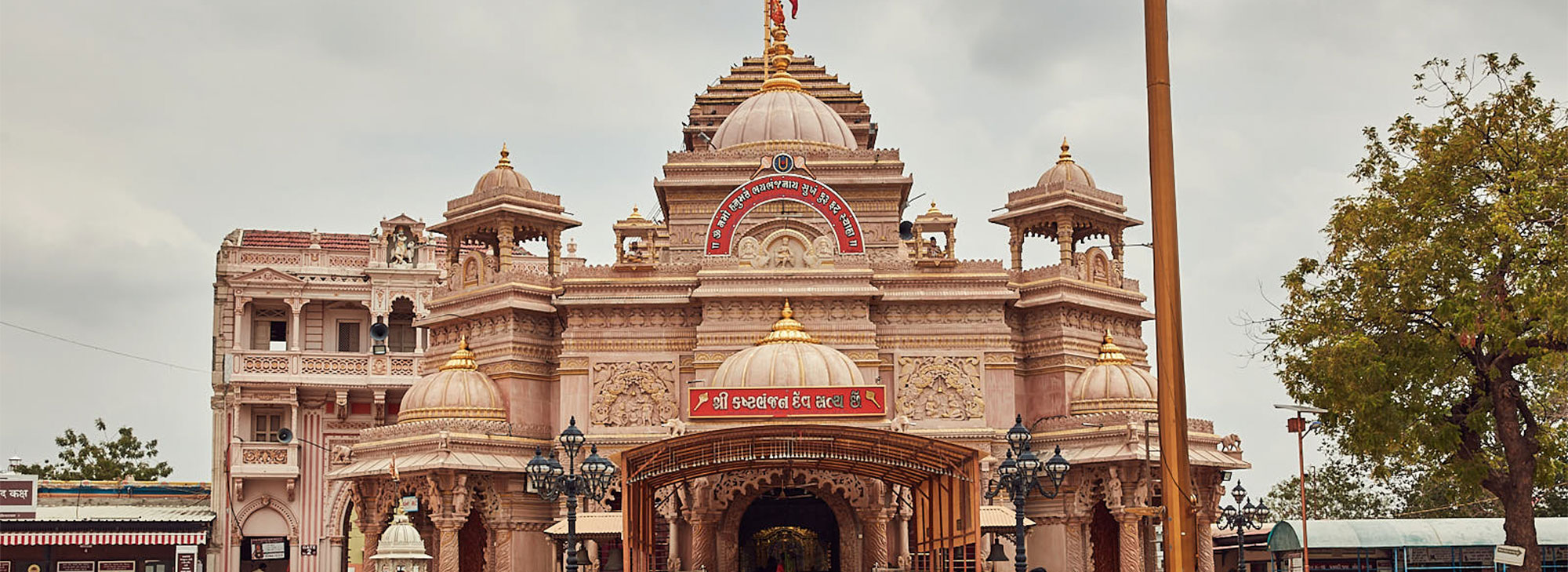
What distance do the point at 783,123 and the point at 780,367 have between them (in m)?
10.7

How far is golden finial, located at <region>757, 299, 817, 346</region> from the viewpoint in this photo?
38656 mm

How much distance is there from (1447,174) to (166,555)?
1455 inches

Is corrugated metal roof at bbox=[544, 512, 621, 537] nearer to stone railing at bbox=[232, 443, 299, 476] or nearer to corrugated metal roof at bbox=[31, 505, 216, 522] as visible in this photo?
stone railing at bbox=[232, 443, 299, 476]

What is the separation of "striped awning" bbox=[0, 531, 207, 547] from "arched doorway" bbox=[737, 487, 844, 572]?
1753 cm

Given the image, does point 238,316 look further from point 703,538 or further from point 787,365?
point 787,365

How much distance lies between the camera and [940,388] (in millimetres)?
41469

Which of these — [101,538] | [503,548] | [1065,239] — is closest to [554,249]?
[503,548]

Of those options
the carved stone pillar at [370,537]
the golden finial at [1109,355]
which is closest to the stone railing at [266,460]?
the carved stone pillar at [370,537]

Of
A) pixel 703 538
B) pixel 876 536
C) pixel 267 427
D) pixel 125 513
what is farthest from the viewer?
pixel 267 427

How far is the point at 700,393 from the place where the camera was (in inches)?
1406

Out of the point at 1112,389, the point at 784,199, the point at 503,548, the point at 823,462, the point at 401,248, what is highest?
the point at 401,248

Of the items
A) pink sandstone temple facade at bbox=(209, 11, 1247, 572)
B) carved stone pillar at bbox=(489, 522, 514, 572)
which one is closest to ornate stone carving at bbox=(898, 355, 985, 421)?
pink sandstone temple facade at bbox=(209, 11, 1247, 572)

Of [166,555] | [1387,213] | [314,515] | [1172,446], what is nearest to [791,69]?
[314,515]

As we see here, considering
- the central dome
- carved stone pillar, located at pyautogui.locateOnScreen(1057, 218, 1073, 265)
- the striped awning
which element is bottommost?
the striped awning
